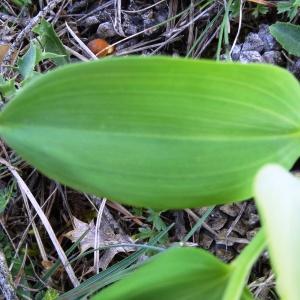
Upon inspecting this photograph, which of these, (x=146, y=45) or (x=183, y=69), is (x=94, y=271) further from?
(x=183, y=69)

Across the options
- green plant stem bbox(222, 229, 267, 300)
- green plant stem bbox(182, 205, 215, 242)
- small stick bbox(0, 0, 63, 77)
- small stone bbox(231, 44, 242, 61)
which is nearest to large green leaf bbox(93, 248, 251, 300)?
green plant stem bbox(222, 229, 267, 300)

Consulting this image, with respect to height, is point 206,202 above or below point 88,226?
above

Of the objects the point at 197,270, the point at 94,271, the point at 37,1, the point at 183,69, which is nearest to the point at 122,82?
the point at 183,69

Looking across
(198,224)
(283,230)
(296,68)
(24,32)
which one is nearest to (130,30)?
(24,32)

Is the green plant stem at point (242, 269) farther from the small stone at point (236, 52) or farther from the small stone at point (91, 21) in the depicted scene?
the small stone at point (91, 21)

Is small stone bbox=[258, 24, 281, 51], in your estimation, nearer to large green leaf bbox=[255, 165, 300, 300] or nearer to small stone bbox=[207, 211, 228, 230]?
small stone bbox=[207, 211, 228, 230]

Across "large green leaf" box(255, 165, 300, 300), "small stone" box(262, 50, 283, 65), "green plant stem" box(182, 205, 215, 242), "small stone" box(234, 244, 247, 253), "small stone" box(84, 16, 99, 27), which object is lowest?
"small stone" box(234, 244, 247, 253)

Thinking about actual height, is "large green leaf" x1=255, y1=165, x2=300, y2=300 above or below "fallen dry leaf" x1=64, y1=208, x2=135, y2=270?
above
